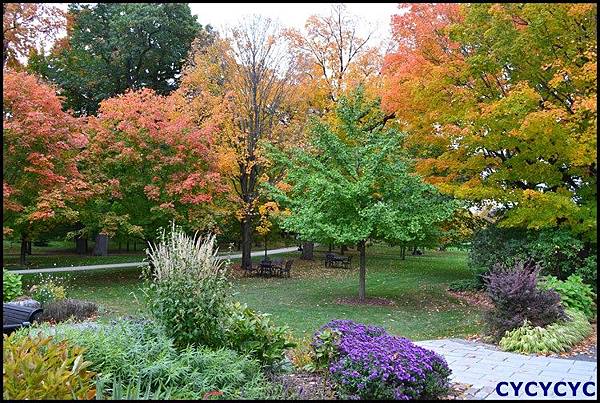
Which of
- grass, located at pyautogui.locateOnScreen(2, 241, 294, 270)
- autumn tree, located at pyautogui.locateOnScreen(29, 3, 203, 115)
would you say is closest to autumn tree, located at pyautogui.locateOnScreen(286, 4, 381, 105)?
autumn tree, located at pyautogui.locateOnScreen(29, 3, 203, 115)

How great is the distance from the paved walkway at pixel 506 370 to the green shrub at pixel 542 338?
222mm

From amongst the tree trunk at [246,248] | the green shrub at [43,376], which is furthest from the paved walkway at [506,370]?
the tree trunk at [246,248]

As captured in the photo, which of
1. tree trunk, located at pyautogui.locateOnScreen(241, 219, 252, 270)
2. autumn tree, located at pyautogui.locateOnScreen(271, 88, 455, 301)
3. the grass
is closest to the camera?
autumn tree, located at pyautogui.locateOnScreen(271, 88, 455, 301)

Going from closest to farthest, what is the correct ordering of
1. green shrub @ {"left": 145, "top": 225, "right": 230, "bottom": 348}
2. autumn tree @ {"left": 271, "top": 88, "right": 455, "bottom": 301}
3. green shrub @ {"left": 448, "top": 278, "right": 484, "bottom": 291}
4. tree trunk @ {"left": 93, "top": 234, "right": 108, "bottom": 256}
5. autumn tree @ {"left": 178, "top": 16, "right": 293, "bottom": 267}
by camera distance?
green shrub @ {"left": 145, "top": 225, "right": 230, "bottom": 348}, autumn tree @ {"left": 271, "top": 88, "right": 455, "bottom": 301}, green shrub @ {"left": 448, "top": 278, "right": 484, "bottom": 291}, autumn tree @ {"left": 178, "top": 16, "right": 293, "bottom": 267}, tree trunk @ {"left": 93, "top": 234, "right": 108, "bottom": 256}

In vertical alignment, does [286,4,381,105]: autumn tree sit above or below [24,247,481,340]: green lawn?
above

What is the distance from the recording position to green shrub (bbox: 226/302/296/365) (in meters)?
4.96

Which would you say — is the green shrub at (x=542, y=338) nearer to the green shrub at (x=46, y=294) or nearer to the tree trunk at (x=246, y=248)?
the green shrub at (x=46, y=294)

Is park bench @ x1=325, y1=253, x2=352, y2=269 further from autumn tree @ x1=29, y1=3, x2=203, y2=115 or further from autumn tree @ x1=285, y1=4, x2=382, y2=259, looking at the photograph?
autumn tree @ x1=29, y1=3, x2=203, y2=115

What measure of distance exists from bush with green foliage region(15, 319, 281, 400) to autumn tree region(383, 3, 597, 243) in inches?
257

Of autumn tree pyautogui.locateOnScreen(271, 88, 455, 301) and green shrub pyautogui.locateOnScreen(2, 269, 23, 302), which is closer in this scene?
green shrub pyautogui.locateOnScreen(2, 269, 23, 302)

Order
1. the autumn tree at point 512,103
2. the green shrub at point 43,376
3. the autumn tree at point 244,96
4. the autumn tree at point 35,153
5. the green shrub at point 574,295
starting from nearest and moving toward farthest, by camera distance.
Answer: the green shrub at point 43,376 → the green shrub at point 574,295 → the autumn tree at point 512,103 → the autumn tree at point 35,153 → the autumn tree at point 244,96

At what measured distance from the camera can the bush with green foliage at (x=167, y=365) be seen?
4.08 meters

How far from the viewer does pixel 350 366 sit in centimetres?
442

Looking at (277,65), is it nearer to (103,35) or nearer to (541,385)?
(103,35)
